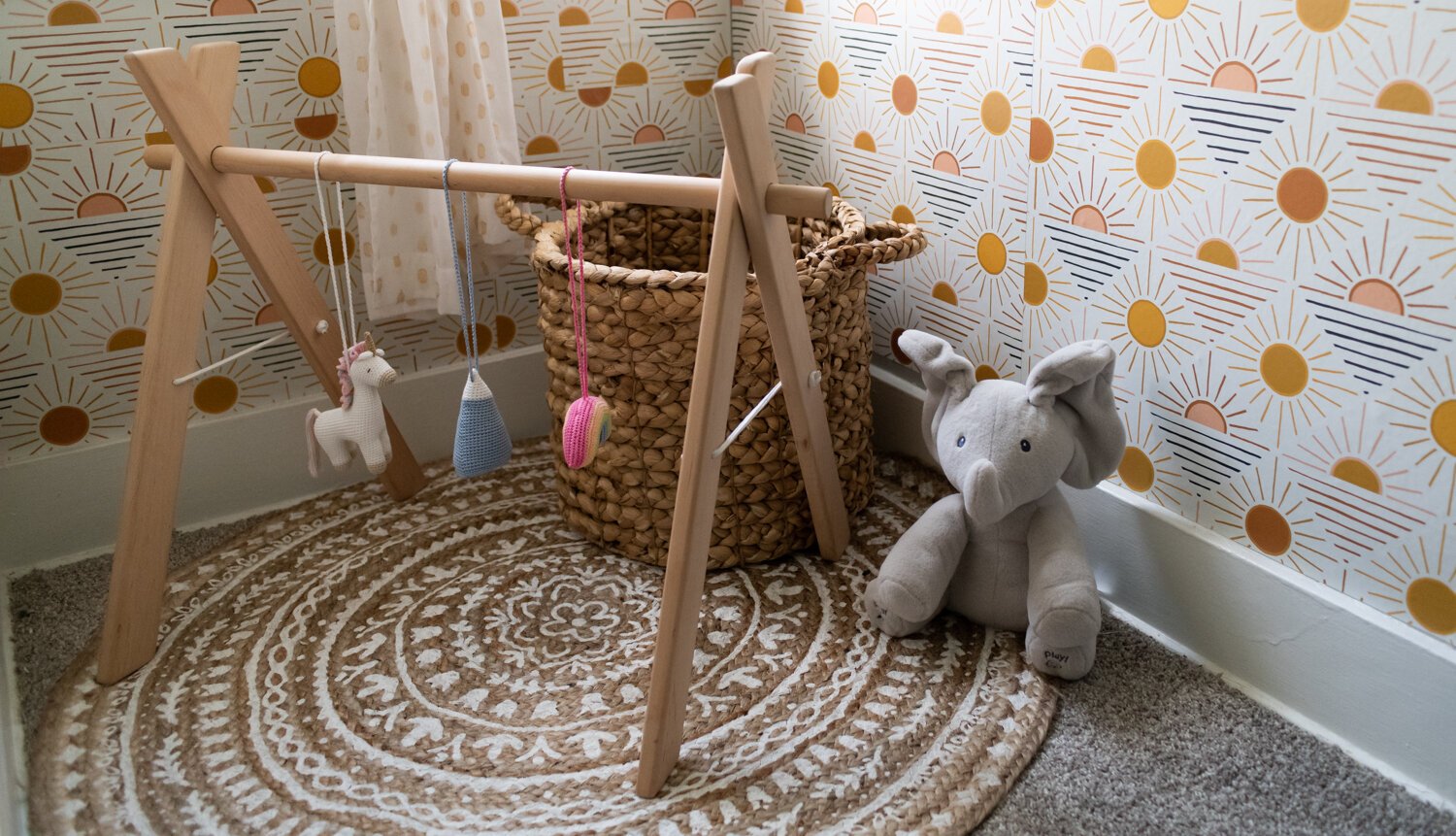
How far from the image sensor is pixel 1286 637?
1.33 metres

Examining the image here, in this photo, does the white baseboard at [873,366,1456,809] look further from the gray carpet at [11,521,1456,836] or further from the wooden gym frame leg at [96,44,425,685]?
the wooden gym frame leg at [96,44,425,685]

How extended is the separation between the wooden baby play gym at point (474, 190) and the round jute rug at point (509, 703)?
0.27 ft

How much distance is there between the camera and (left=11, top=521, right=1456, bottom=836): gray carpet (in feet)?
3.88

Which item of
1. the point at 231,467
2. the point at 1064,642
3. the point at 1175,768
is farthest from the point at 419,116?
the point at 1175,768

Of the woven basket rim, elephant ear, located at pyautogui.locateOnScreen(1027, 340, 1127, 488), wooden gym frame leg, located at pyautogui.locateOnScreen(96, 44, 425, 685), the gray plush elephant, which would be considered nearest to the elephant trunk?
the gray plush elephant

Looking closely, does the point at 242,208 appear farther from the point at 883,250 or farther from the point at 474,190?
the point at 883,250

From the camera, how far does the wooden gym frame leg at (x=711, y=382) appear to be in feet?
3.80

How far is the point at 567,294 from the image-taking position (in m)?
1.60

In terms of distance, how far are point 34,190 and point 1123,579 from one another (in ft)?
5.13

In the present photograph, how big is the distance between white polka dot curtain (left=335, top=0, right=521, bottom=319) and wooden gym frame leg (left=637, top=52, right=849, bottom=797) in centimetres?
67

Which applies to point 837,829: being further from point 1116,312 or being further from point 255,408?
point 255,408

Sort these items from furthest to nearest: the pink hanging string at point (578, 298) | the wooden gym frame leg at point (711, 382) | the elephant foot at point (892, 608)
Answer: the elephant foot at point (892, 608) → the pink hanging string at point (578, 298) → the wooden gym frame leg at point (711, 382)

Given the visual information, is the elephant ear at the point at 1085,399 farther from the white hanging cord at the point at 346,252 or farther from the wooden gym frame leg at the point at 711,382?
the white hanging cord at the point at 346,252

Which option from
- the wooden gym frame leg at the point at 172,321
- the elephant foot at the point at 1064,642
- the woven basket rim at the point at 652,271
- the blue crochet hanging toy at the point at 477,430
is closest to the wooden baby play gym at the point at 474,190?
the wooden gym frame leg at the point at 172,321
